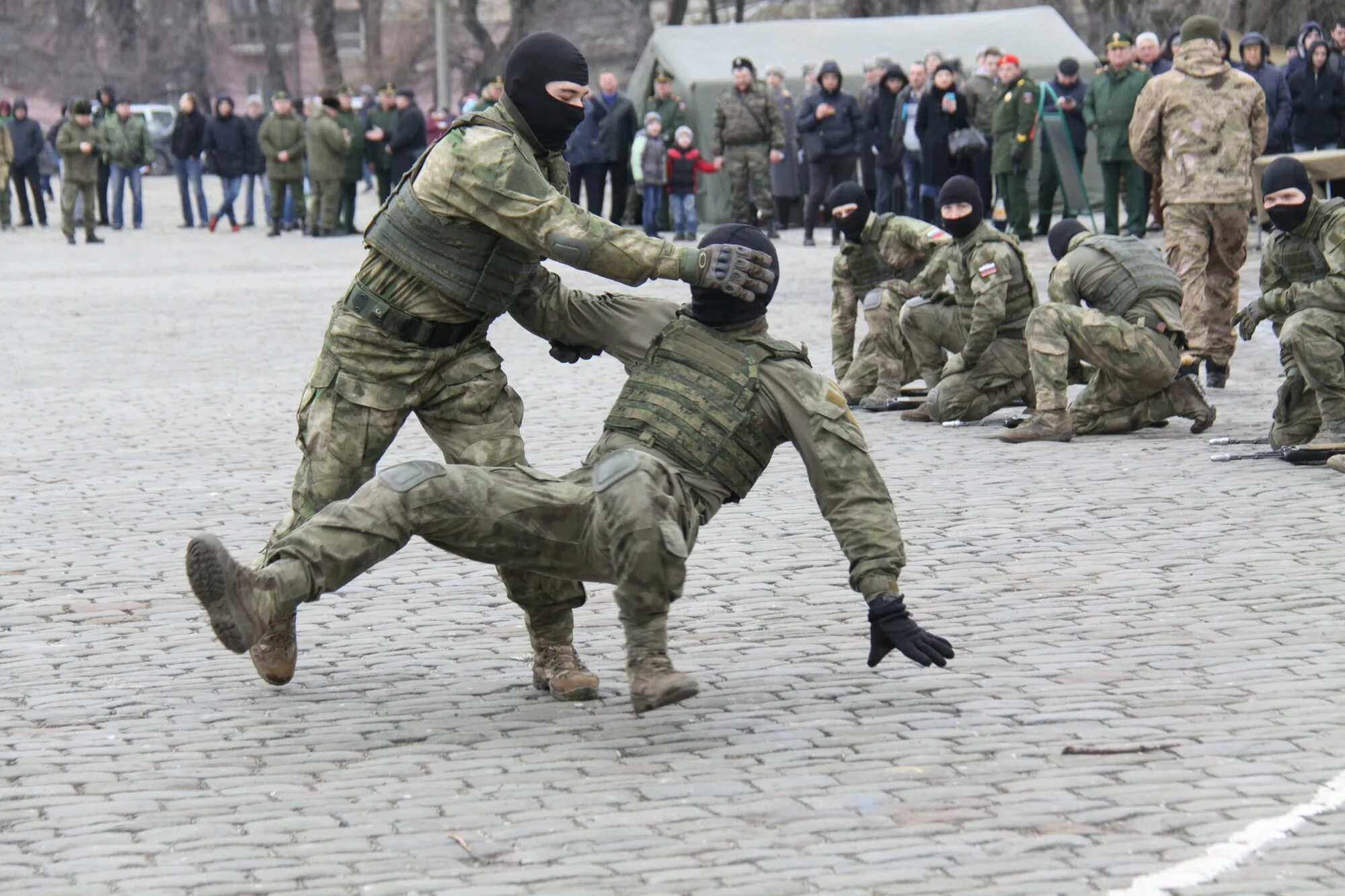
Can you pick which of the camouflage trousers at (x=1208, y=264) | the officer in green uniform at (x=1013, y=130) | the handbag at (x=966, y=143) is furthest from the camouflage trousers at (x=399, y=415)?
the officer in green uniform at (x=1013, y=130)

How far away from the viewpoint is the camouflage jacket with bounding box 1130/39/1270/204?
11656 mm

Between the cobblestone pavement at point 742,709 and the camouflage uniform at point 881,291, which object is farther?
the camouflage uniform at point 881,291

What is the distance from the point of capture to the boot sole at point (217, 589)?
185 inches

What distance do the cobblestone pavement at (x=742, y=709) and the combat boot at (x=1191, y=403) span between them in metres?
0.39

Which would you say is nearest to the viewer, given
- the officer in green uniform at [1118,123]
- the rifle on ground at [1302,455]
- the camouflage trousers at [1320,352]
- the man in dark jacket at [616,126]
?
the camouflage trousers at [1320,352]

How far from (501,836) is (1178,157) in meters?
8.58

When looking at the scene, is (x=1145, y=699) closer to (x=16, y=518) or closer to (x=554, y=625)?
(x=554, y=625)

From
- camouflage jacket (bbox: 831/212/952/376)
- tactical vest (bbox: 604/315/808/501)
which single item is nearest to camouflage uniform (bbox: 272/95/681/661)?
tactical vest (bbox: 604/315/808/501)

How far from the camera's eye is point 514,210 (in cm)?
524

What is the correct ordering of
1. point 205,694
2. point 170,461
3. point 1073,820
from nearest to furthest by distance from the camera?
point 1073,820, point 205,694, point 170,461

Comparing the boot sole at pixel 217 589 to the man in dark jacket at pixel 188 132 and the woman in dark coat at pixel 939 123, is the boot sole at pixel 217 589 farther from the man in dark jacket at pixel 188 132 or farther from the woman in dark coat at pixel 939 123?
the man in dark jacket at pixel 188 132

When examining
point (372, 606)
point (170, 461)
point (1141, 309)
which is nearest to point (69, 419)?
point (170, 461)

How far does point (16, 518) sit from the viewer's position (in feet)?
28.0

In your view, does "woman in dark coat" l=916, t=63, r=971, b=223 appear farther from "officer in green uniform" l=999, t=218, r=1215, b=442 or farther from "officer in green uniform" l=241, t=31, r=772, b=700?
"officer in green uniform" l=241, t=31, r=772, b=700
